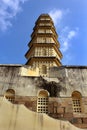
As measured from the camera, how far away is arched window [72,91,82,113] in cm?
1445

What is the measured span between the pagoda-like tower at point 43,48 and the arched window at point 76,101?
477cm

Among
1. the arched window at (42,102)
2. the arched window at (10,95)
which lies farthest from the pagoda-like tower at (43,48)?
the arched window at (10,95)

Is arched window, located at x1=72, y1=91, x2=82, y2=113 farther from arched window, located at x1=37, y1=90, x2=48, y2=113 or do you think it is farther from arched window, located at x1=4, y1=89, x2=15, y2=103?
arched window, located at x1=4, y1=89, x2=15, y2=103

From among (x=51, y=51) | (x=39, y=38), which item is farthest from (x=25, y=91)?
(x=39, y=38)

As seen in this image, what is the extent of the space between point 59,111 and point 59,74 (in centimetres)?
338

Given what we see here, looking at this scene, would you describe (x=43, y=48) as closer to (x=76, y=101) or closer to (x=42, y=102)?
(x=42, y=102)

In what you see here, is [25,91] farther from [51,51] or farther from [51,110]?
[51,51]

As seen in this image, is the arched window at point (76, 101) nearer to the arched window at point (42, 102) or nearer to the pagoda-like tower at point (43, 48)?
the arched window at point (42, 102)

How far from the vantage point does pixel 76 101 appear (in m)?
14.9

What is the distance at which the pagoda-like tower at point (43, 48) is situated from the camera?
20722 mm

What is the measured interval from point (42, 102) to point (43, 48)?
347 inches

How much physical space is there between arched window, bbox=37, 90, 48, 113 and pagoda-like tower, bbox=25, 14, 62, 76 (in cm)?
408

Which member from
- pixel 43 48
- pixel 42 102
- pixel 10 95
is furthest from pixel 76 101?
pixel 43 48

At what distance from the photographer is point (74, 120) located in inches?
542
